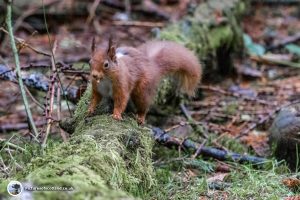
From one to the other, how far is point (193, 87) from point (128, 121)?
0.99 meters

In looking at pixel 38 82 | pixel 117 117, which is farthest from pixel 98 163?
pixel 38 82

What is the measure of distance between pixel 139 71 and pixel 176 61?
0.44 metres

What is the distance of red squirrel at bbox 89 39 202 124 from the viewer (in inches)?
129

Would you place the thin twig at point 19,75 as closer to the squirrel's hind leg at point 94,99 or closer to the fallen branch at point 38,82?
the squirrel's hind leg at point 94,99

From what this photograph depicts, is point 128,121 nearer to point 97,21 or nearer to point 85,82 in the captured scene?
point 85,82

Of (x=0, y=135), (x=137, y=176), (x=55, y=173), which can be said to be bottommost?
(x=0, y=135)

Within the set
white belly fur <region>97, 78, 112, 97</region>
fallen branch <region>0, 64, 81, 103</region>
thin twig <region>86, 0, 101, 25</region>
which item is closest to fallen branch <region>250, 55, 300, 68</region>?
thin twig <region>86, 0, 101, 25</region>

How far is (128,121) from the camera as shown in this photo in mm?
3332

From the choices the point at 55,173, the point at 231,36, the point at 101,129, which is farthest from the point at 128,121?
the point at 231,36

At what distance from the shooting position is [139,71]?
11.7 feet

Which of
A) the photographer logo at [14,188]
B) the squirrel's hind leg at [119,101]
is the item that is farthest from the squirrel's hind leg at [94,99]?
the photographer logo at [14,188]

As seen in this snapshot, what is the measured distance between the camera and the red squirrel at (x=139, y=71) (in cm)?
327

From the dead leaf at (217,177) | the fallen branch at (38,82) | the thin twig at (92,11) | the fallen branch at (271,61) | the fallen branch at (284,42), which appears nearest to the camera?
the dead leaf at (217,177)

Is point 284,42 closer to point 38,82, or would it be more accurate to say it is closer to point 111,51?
point 38,82
